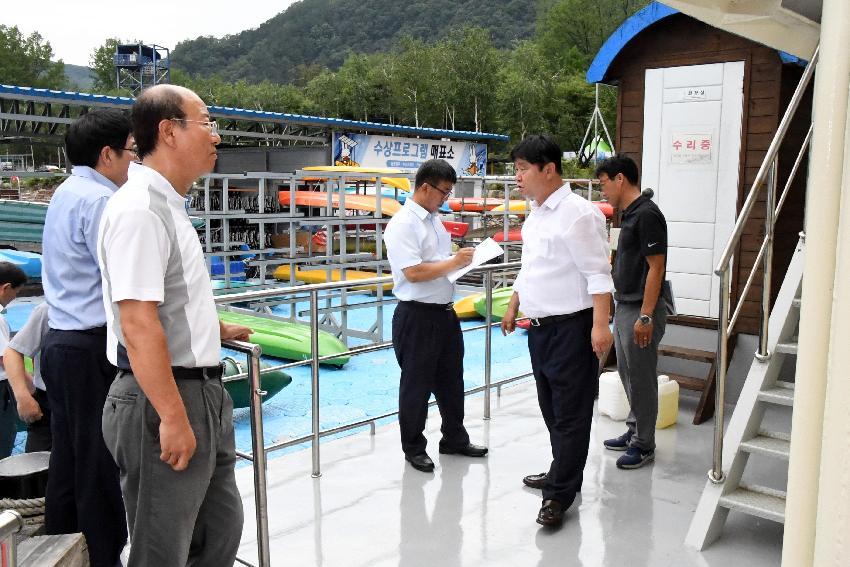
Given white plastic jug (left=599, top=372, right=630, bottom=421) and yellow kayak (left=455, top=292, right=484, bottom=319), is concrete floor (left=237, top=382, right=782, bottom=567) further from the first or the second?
yellow kayak (left=455, top=292, right=484, bottom=319)

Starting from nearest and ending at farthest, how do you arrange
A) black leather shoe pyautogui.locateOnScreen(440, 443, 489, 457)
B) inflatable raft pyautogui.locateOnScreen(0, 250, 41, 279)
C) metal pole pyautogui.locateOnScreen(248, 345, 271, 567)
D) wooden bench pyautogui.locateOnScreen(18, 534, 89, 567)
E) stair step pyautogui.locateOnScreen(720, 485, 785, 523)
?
wooden bench pyautogui.locateOnScreen(18, 534, 89, 567)
metal pole pyautogui.locateOnScreen(248, 345, 271, 567)
stair step pyautogui.locateOnScreen(720, 485, 785, 523)
black leather shoe pyautogui.locateOnScreen(440, 443, 489, 457)
inflatable raft pyautogui.locateOnScreen(0, 250, 41, 279)

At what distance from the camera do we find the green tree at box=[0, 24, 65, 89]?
60.2m

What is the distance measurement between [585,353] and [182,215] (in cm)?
186

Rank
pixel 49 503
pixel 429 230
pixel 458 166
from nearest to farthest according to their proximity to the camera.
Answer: pixel 49 503, pixel 429 230, pixel 458 166

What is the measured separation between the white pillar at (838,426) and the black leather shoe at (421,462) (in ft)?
10.1

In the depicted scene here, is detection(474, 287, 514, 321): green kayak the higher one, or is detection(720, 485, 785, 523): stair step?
detection(720, 485, 785, 523): stair step

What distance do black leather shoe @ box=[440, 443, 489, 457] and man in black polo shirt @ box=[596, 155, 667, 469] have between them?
28.0 inches

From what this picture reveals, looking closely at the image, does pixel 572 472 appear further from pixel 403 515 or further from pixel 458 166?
pixel 458 166

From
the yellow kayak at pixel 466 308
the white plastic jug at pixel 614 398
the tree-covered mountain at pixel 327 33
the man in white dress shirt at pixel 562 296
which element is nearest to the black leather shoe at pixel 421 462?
the man in white dress shirt at pixel 562 296

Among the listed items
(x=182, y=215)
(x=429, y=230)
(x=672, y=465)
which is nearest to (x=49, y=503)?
(x=182, y=215)

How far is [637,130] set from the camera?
218 inches

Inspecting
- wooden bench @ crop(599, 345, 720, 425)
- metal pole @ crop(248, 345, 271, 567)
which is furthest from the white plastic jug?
metal pole @ crop(248, 345, 271, 567)

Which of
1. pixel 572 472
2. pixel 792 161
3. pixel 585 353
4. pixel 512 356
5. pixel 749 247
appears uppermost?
pixel 792 161

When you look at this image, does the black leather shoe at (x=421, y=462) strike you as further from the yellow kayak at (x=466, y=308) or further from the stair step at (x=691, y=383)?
the yellow kayak at (x=466, y=308)
